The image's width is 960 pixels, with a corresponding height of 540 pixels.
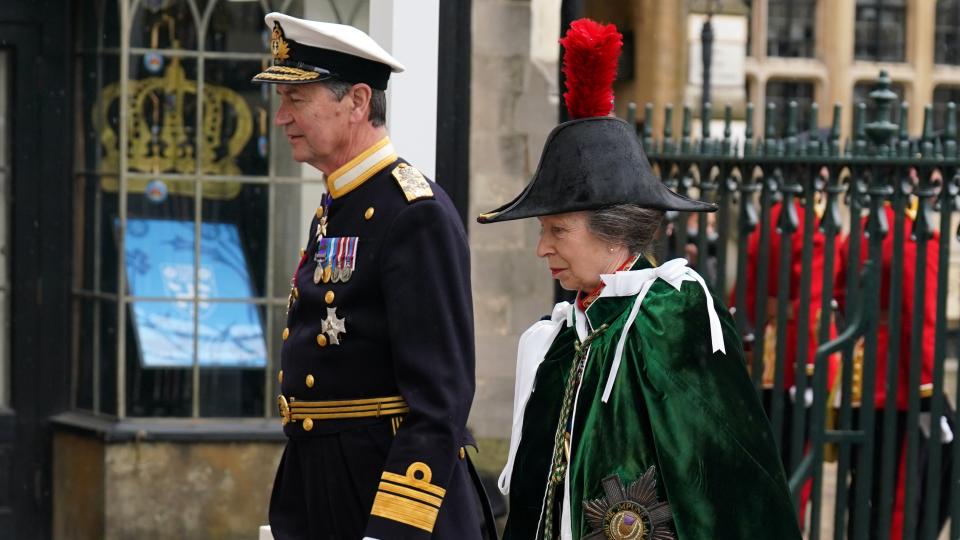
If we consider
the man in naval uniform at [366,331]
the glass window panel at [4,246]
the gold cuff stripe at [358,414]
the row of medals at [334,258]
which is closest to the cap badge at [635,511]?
the man in naval uniform at [366,331]

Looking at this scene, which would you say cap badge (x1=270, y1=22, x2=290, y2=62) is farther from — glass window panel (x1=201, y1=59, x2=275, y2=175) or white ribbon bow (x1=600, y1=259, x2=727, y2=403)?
glass window panel (x1=201, y1=59, x2=275, y2=175)

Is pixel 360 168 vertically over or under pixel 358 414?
over

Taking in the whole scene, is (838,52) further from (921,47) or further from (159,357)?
(159,357)

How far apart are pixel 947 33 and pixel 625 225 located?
13259mm

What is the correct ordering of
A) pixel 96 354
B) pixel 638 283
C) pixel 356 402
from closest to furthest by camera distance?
1. pixel 638 283
2. pixel 356 402
3. pixel 96 354

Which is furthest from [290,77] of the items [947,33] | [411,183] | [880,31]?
[947,33]

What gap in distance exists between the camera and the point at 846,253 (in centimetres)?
713

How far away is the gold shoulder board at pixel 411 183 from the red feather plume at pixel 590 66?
33 cm

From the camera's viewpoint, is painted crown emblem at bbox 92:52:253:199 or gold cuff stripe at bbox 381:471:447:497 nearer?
gold cuff stripe at bbox 381:471:447:497

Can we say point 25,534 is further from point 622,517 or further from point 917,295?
point 622,517

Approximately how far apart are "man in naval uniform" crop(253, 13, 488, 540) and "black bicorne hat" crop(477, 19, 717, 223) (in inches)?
7.4

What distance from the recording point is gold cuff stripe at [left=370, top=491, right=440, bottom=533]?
3.58 meters

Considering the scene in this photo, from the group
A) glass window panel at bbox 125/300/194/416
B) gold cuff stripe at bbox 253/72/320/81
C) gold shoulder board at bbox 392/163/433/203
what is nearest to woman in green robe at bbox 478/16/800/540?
gold shoulder board at bbox 392/163/433/203

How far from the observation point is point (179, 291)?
6938 millimetres
